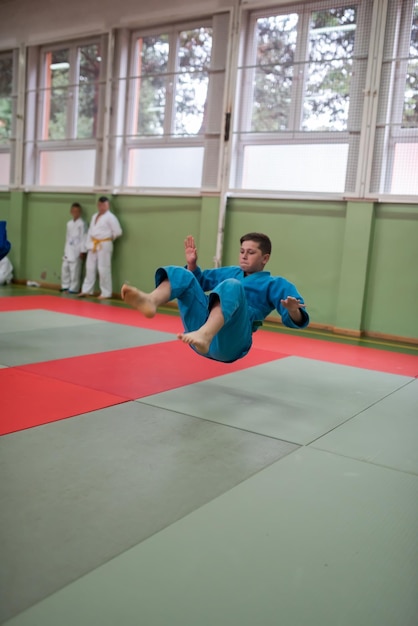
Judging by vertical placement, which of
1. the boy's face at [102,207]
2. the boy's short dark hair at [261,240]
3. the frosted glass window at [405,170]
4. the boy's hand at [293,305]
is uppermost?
the frosted glass window at [405,170]

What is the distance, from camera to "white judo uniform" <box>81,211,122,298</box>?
878 cm

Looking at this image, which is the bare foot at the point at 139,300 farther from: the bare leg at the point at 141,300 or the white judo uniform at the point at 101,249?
the white judo uniform at the point at 101,249

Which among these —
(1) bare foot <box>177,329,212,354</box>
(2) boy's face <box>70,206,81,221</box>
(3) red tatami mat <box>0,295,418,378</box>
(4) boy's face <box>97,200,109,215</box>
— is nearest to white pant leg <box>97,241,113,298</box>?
(4) boy's face <box>97,200,109,215</box>

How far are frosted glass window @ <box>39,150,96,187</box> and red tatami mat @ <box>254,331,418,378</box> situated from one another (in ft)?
15.5

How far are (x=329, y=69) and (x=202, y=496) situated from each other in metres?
6.27

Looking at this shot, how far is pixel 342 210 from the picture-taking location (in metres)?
7.10

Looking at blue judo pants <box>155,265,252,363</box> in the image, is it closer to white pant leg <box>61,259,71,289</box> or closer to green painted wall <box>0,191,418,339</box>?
green painted wall <box>0,191,418,339</box>

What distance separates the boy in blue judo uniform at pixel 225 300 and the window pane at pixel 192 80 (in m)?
5.01

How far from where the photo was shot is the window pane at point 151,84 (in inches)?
335

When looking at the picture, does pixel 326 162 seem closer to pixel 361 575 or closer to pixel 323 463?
pixel 323 463

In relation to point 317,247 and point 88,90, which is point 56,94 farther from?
point 317,247

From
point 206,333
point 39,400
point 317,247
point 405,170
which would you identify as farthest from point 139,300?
point 405,170

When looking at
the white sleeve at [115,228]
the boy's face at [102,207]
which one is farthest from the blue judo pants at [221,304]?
the boy's face at [102,207]

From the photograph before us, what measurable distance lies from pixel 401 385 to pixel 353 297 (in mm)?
2736
